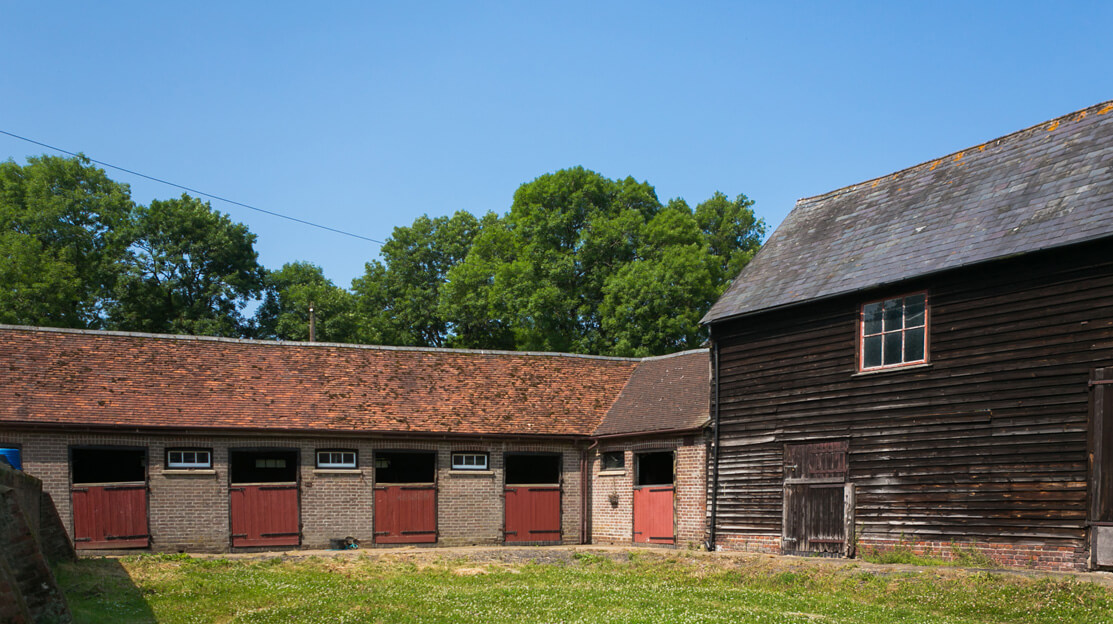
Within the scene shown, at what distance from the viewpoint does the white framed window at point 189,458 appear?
79.0 ft

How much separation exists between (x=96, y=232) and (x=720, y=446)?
122 ft

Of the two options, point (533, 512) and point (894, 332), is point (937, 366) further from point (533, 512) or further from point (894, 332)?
point (533, 512)

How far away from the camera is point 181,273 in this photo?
47594 mm

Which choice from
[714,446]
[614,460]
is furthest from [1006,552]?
[614,460]

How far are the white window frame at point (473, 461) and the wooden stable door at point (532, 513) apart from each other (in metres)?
0.89

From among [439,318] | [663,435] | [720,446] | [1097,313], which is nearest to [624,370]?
[663,435]

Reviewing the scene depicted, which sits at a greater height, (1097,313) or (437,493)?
(1097,313)

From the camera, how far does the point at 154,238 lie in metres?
47.2

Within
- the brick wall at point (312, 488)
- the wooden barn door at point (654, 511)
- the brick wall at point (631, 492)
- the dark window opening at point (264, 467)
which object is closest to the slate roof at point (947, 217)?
the brick wall at point (631, 492)

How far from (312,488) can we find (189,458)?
2947 millimetres

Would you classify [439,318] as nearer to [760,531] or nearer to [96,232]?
[96,232]

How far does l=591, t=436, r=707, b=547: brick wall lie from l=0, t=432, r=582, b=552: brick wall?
632 millimetres

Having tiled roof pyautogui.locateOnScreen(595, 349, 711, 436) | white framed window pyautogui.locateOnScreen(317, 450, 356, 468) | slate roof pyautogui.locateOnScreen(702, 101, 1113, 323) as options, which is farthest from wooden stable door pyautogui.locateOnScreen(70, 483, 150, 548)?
slate roof pyautogui.locateOnScreen(702, 101, 1113, 323)

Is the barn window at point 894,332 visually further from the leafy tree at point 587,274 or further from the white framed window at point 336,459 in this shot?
the leafy tree at point 587,274
